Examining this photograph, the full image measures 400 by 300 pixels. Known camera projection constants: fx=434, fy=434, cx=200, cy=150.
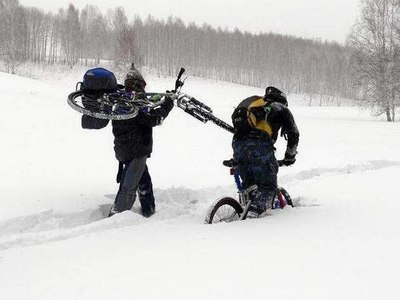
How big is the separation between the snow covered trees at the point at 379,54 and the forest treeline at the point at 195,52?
45499 millimetres

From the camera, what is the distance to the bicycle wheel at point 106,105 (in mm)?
4316

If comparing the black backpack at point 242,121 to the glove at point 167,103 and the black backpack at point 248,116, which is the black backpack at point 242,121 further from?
the glove at point 167,103

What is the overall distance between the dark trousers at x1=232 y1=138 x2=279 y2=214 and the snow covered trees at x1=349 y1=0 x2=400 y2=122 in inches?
1082

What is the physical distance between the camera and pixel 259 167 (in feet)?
15.0

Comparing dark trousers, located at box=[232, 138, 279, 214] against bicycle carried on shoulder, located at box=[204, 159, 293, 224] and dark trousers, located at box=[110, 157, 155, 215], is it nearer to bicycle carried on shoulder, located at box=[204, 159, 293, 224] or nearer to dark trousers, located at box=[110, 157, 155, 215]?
bicycle carried on shoulder, located at box=[204, 159, 293, 224]

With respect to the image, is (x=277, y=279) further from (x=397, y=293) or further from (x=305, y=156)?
(x=305, y=156)

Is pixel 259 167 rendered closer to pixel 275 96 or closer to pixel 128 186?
pixel 275 96

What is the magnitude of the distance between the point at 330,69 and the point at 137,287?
8792cm

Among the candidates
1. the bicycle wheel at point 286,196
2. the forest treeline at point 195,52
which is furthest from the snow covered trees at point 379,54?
the forest treeline at point 195,52

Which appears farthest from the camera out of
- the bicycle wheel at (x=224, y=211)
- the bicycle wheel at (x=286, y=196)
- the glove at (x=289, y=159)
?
the bicycle wheel at (x=286, y=196)

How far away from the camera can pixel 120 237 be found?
3730 mm

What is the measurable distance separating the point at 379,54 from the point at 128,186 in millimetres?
29676

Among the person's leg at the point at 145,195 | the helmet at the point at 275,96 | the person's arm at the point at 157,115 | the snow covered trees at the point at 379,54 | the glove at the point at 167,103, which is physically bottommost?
the person's leg at the point at 145,195

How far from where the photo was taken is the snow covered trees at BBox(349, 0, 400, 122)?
96.8ft
